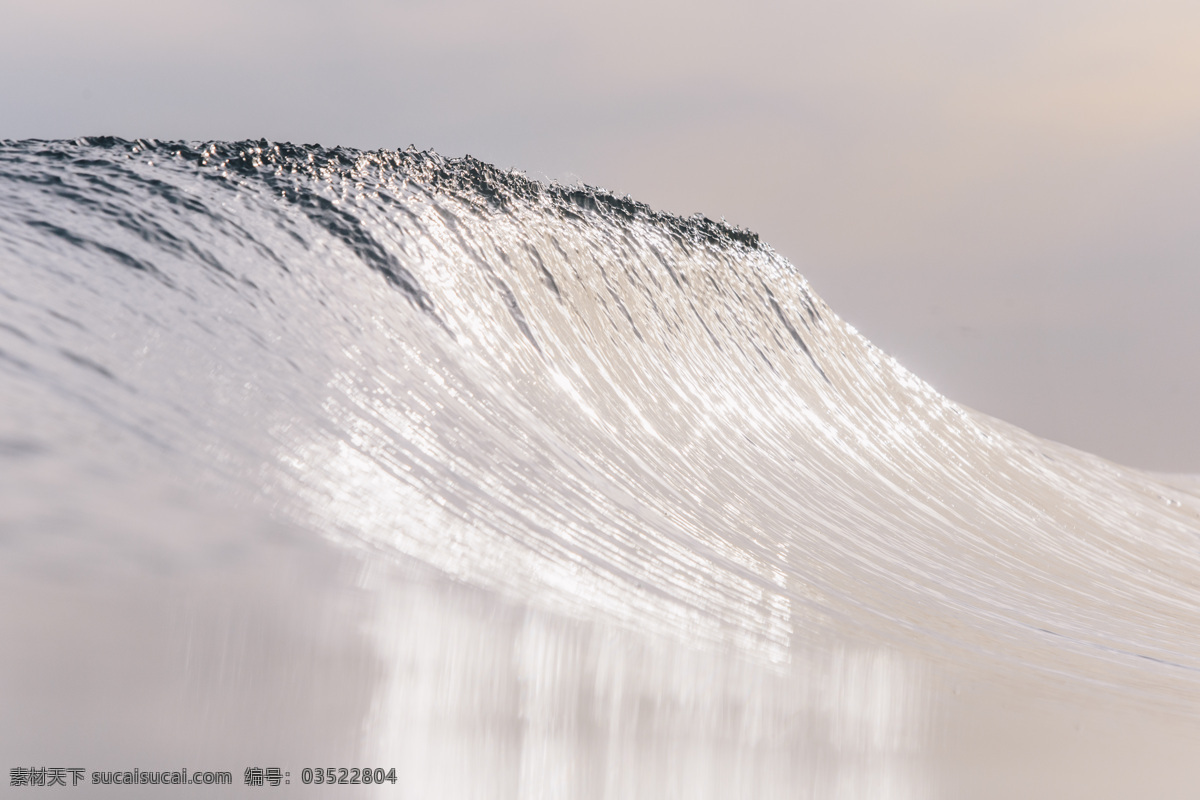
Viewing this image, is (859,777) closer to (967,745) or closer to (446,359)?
(967,745)

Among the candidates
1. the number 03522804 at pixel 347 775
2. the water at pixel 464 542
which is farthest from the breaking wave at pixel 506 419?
the number 03522804 at pixel 347 775

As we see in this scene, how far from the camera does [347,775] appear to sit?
109 inches

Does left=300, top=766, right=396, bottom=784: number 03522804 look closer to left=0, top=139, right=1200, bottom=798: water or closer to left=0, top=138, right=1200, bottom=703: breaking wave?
left=0, top=139, right=1200, bottom=798: water

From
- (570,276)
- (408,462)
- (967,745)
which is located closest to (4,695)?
(408,462)

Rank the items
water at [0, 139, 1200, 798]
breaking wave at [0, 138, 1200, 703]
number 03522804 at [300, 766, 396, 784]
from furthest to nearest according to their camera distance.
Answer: breaking wave at [0, 138, 1200, 703]
water at [0, 139, 1200, 798]
number 03522804 at [300, 766, 396, 784]

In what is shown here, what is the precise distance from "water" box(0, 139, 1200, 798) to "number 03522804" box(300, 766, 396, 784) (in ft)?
0.13

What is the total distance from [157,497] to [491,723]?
5.23ft

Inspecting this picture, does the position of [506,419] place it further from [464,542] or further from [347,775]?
[347,775]

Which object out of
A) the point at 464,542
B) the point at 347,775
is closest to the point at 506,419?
the point at 464,542

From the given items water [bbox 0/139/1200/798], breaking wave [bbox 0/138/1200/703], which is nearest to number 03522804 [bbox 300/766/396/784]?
water [bbox 0/139/1200/798]

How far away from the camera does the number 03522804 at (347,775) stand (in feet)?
8.95

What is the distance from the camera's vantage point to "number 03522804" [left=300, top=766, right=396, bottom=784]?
2.73 meters

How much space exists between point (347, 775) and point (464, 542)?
66.1 inches

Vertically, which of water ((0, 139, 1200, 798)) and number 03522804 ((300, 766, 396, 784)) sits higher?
water ((0, 139, 1200, 798))
